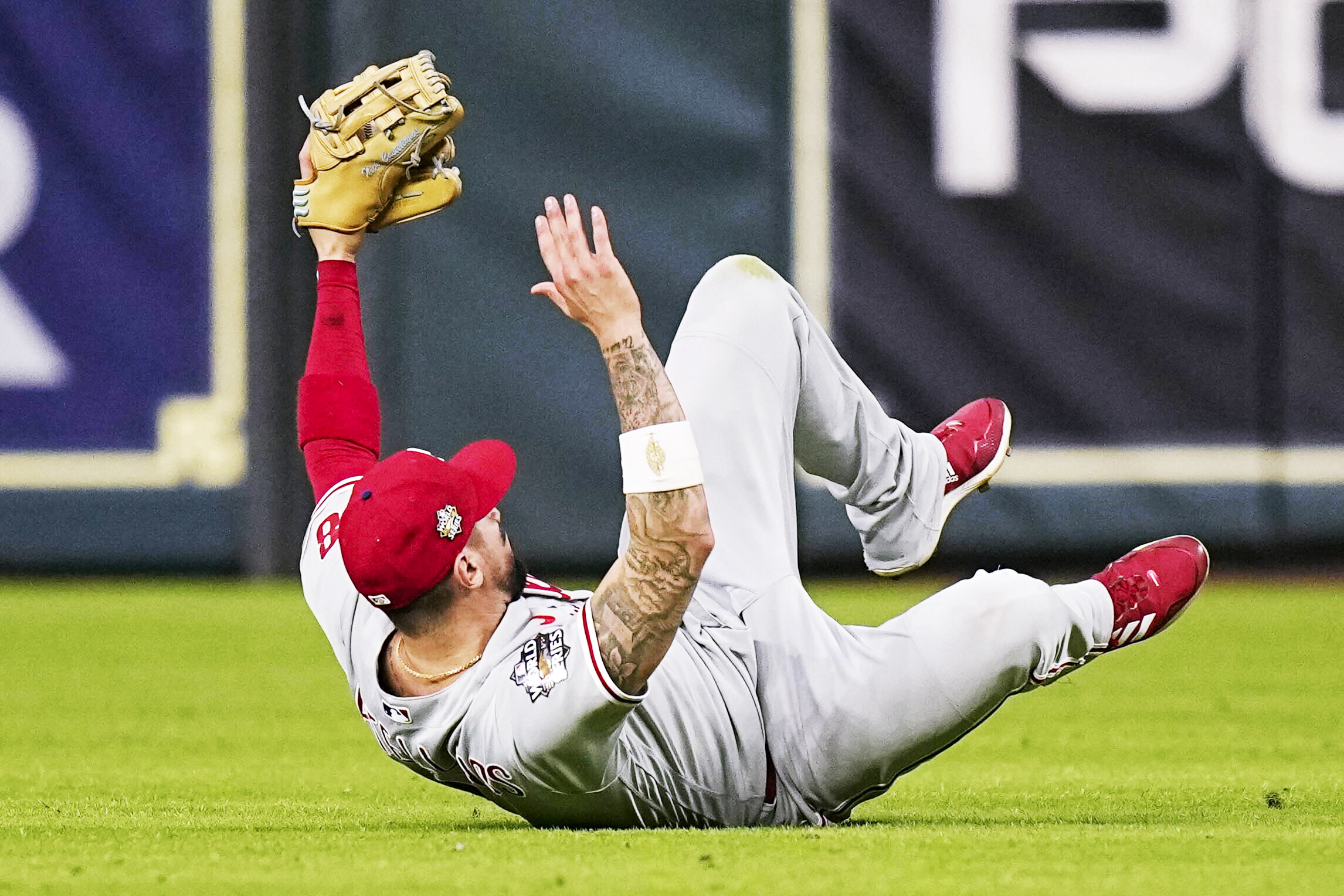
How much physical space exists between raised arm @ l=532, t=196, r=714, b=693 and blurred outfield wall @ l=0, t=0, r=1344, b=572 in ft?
15.4

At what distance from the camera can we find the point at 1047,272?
7375mm

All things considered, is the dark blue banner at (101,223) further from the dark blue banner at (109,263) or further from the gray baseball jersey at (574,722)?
the gray baseball jersey at (574,722)

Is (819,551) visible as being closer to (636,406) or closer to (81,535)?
(81,535)

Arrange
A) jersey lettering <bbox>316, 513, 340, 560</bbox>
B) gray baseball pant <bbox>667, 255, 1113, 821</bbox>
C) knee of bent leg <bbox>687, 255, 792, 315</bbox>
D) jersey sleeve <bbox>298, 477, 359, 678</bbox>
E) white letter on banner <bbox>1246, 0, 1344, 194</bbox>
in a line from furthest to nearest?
1. white letter on banner <bbox>1246, 0, 1344, 194</bbox>
2. knee of bent leg <bbox>687, 255, 792, 315</bbox>
3. jersey lettering <bbox>316, 513, 340, 560</bbox>
4. jersey sleeve <bbox>298, 477, 359, 678</bbox>
5. gray baseball pant <bbox>667, 255, 1113, 821</bbox>

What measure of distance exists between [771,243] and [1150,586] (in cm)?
438

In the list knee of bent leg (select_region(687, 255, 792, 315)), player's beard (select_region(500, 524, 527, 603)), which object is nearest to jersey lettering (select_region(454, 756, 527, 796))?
player's beard (select_region(500, 524, 527, 603))

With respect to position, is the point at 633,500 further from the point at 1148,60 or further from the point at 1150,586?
the point at 1148,60

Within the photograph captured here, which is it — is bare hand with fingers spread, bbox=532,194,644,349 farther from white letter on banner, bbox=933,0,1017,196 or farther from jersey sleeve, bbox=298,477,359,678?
white letter on banner, bbox=933,0,1017,196

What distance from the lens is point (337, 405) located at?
3422 mm

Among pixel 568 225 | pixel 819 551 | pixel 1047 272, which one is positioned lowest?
pixel 819 551

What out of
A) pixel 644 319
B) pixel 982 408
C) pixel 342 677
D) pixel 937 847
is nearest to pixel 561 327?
pixel 644 319

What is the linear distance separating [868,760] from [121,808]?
125 cm

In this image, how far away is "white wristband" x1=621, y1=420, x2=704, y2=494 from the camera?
2.56m

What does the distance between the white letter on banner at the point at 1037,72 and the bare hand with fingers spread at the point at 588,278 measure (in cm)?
500
